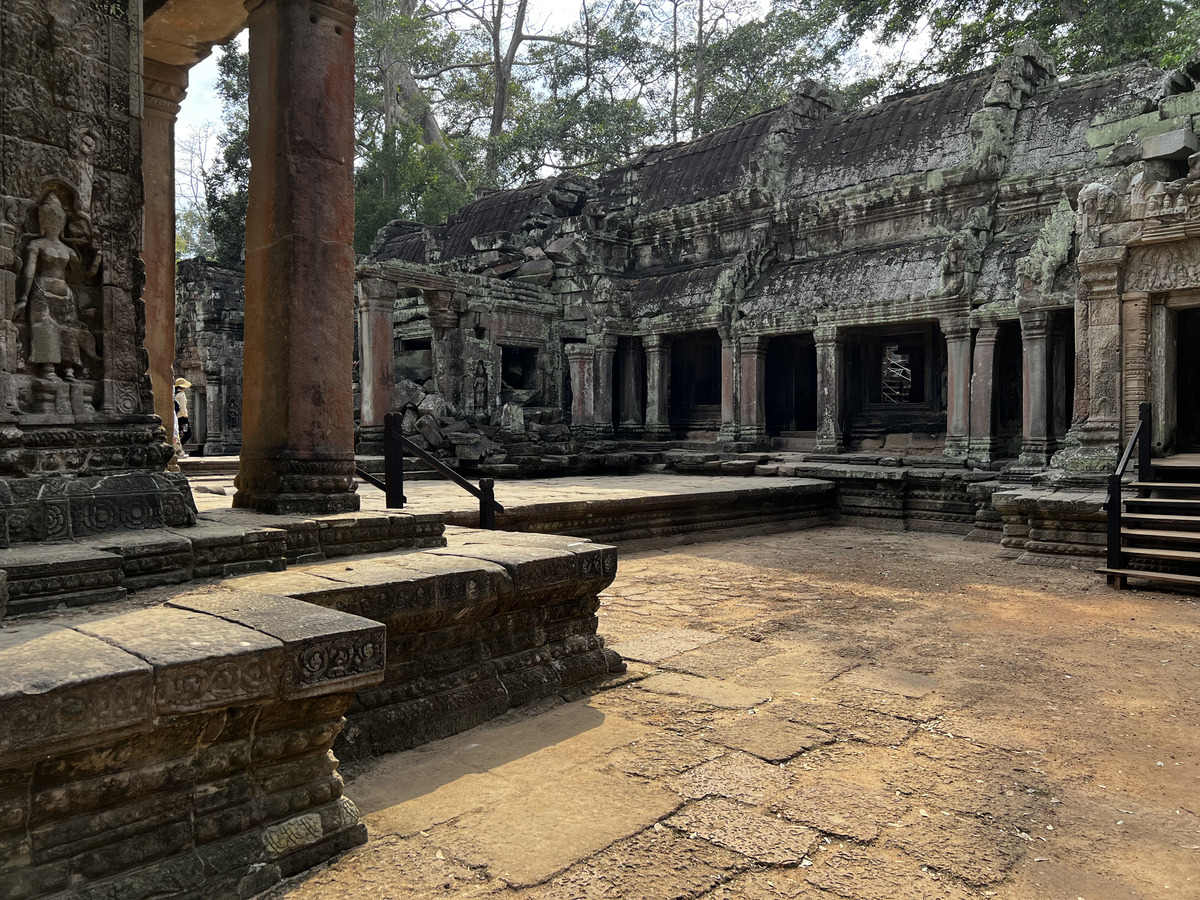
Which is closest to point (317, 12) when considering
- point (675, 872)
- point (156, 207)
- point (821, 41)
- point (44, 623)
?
point (156, 207)

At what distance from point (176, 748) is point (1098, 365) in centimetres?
901

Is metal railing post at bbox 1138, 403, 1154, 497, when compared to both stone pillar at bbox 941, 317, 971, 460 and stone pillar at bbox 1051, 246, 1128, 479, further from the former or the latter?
stone pillar at bbox 941, 317, 971, 460

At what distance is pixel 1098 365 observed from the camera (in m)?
8.48

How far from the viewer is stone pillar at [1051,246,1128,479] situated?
8344mm

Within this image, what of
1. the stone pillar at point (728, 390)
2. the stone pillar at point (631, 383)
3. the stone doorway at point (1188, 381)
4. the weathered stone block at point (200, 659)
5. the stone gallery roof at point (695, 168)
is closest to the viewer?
the weathered stone block at point (200, 659)

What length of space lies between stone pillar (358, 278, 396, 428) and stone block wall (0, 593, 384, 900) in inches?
433

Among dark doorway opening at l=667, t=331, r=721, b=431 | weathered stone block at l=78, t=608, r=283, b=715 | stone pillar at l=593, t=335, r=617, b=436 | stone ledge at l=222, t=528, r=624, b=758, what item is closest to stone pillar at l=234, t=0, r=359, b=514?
stone ledge at l=222, t=528, r=624, b=758

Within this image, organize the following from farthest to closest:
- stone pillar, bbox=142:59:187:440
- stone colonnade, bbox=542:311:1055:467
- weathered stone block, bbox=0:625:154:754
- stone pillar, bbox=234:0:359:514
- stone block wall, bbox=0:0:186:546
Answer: stone colonnade, bbox=542:311:1055:467, stone pillar, bbox=142:59:187:440, stone pillar, bbox=234:0:359:514, stone block wall, bbox=0:0:186:546, weathered stone block, bbox=0:625:154:754

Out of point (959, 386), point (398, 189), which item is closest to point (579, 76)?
point (398, 189)

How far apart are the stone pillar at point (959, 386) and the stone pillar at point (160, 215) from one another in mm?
→ 10199

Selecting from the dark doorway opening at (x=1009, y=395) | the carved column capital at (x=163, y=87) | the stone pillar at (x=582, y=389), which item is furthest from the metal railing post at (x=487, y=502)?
the stone pillar at (x=582, y=389)

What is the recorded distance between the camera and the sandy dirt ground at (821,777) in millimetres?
2348

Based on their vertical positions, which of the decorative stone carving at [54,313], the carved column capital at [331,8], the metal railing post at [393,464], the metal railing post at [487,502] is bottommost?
the metal railing post at [487,502]

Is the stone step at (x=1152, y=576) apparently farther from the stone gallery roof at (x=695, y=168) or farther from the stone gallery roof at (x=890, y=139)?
the stone gallery roof at (x=695, y=168)
